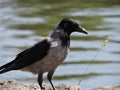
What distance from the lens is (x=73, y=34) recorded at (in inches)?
734

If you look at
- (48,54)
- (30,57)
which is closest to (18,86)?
(30,57)

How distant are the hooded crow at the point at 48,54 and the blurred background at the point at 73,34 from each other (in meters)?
4.14

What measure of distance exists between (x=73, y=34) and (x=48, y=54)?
922 cm

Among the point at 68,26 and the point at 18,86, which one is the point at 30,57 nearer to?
the point at 18,86

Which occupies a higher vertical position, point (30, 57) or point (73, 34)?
point (30, 57)

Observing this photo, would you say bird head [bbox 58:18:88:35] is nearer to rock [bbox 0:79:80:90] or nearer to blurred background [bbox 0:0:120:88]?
rock [bbox 0:79:80:90]

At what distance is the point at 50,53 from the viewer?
943 centimetres

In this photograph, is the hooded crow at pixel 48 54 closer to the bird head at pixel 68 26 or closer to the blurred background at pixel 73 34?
the bird head at pixel 68 26

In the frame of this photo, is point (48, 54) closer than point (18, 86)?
Yes

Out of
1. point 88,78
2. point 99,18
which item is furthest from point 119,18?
point 88,78

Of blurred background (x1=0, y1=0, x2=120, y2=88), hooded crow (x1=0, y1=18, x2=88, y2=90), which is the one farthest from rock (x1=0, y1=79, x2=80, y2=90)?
blurred background (x1=0, y1=0, x2=120, y2=88)

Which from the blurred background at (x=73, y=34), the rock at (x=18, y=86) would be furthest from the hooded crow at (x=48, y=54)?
the blurred background at (x=73, y=34)

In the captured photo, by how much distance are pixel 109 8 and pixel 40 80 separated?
12.5 meters

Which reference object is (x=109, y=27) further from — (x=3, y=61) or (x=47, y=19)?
(x=3, y=61)
